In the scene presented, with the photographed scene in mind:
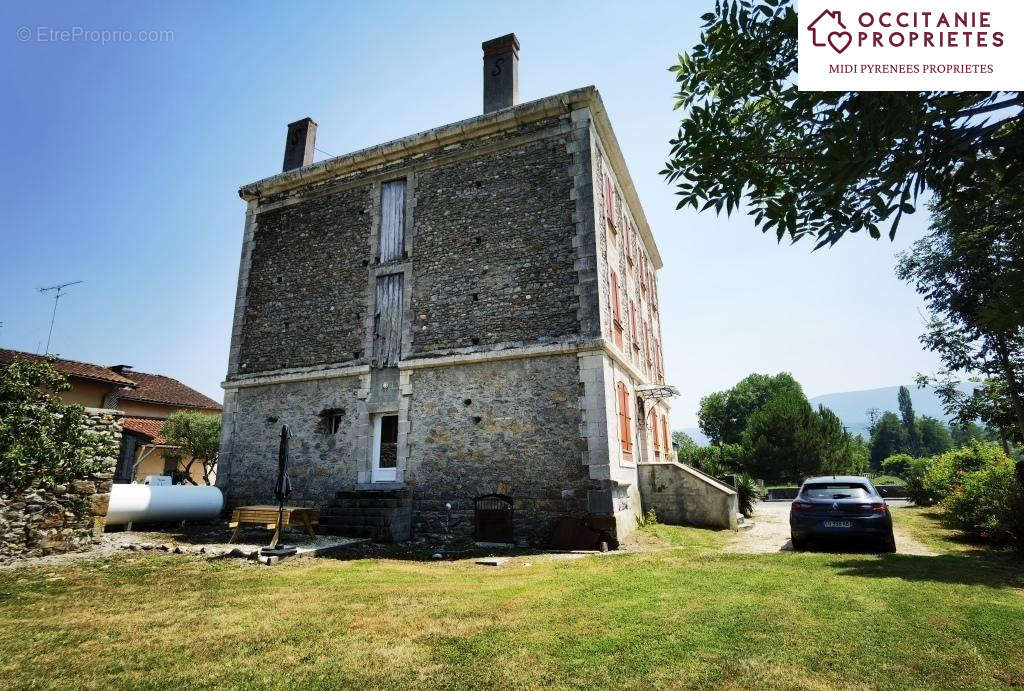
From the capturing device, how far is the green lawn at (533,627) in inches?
132

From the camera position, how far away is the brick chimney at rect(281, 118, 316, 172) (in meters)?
16.2

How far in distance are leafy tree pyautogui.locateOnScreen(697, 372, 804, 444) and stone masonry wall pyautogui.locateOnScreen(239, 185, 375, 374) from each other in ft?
150

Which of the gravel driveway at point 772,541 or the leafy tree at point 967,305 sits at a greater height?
the leafy tree at point 967,305

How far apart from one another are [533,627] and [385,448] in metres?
8.77

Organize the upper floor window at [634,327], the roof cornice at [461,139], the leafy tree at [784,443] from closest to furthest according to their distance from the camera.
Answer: the roof cornice at [461,139], the upper floor window at [634,327], the leafy tree at [784,443]

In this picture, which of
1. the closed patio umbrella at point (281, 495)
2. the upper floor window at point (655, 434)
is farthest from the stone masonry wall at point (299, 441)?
the upper floor window at point (655, 434)

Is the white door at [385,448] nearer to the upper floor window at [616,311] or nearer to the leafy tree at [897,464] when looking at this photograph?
the upper floor window at [616,311]

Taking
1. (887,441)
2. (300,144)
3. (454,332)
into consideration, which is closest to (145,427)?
(300,144)

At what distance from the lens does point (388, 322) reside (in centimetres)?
1298

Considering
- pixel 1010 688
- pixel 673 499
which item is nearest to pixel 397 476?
pixel 673 499

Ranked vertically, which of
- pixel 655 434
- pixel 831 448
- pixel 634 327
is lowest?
pixel 655 434

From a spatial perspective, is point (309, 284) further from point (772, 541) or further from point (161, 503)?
point (772, 541)

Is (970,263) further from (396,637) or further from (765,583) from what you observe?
(396,637)

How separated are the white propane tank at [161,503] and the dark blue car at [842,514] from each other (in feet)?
40.6
